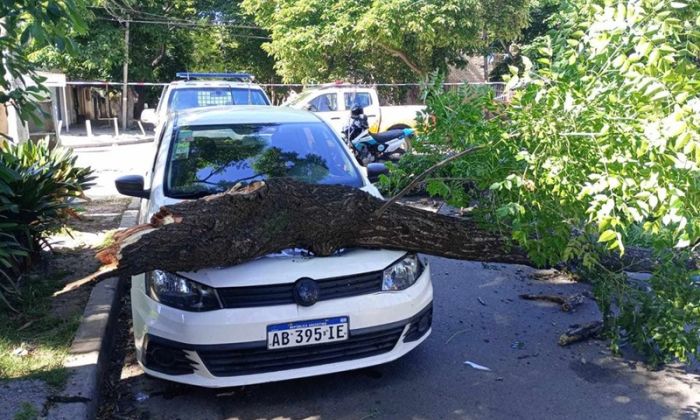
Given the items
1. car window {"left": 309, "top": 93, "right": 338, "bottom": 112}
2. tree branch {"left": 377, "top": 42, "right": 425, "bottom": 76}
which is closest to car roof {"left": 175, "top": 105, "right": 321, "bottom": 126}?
car window {"left": 309, "top": 93, "right": 338, "bottom": 112}

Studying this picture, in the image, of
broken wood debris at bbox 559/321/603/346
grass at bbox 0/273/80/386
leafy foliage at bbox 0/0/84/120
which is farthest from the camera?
broken wood debris at bbox 559/321/603/346

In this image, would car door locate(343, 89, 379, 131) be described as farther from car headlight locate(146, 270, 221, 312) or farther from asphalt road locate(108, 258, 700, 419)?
car headlight locate(146, 270, 221, 312)

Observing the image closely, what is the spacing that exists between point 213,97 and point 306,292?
8.42m

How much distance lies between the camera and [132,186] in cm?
490

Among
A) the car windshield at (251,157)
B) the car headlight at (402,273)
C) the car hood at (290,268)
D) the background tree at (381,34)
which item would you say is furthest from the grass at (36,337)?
the background tree at (381,34)

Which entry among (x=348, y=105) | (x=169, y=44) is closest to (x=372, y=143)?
(x=348, y=105)

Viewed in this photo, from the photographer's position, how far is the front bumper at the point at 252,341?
3.50 metres

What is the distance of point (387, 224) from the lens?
420cm

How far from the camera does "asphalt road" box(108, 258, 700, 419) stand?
3.76 meters

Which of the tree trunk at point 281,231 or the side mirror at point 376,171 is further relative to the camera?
the side mirror at point 376,171

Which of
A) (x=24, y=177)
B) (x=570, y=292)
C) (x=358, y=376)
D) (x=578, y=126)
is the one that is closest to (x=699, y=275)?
(x=578, y=126)

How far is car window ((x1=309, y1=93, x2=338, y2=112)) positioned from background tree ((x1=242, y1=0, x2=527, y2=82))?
665 centimetres

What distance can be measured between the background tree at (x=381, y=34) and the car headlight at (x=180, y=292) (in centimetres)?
1907

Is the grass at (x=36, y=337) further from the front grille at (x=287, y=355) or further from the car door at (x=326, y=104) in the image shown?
the car door at (x=326, y=104)
